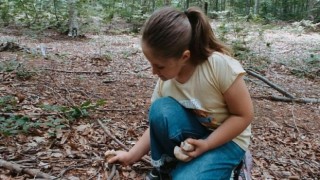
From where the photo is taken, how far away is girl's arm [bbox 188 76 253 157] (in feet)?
5.64

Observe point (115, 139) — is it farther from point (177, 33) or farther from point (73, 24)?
point (73, 24)

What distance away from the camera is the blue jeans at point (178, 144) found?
1783 millimetres

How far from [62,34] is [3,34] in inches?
59.6

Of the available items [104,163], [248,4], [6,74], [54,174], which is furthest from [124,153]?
[248,4]

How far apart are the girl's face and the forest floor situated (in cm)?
70

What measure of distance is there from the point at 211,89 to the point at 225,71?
12 cm

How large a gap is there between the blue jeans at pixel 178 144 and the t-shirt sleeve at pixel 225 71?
0.28 metres

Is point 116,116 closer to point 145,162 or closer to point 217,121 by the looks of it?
point 145,162

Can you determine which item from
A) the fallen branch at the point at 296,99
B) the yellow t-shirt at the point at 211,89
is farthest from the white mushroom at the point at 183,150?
the fallen branch at the point at 296,99

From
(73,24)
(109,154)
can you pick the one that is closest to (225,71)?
(109,154)

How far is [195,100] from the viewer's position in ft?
6.15

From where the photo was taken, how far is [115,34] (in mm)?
11742

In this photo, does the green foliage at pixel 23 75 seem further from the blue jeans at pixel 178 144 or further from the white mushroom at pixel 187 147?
the white mushroom at pixel 187 147

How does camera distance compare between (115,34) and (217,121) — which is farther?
(115,34)
